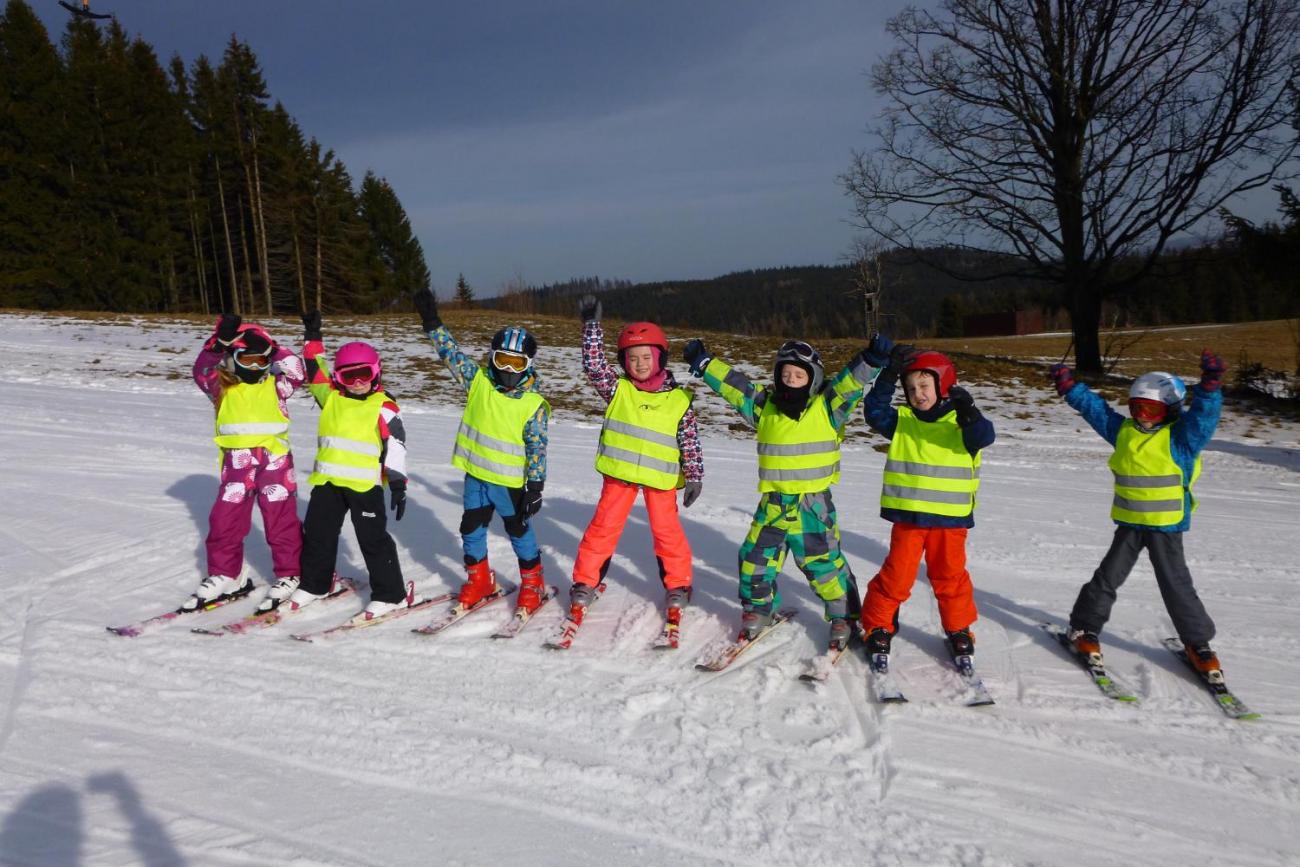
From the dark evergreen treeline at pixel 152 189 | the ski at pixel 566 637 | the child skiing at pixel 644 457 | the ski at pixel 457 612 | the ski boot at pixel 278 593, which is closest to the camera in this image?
the ski at pixel 566 637

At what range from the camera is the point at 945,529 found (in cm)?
411

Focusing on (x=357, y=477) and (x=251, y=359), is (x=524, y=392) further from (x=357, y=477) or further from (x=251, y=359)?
(x=251, y=359)

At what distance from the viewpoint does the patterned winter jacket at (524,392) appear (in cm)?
479

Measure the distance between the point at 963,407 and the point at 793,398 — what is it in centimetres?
89

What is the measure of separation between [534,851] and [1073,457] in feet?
34.2

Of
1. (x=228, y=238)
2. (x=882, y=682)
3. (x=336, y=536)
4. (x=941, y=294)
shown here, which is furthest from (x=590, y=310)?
(x=941, y=294)

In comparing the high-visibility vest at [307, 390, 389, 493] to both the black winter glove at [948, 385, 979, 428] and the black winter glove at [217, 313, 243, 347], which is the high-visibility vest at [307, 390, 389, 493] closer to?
the black winter glove at [217, 313, 243, 347]

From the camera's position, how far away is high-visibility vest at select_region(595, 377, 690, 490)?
4.62 m

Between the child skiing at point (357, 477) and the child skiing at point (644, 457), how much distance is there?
4.06 ft

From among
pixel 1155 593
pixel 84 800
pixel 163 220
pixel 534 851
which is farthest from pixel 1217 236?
pixel 163 220

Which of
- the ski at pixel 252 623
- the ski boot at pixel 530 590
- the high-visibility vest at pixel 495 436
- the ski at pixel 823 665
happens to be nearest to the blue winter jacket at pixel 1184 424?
the ski at pixel 823 665

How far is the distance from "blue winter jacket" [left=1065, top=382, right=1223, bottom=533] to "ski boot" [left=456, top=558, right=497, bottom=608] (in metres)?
3.70

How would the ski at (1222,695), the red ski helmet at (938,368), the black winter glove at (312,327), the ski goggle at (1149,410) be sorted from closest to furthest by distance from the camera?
the ski at (1222,695) → the red ski helmet at (938,368) → the ski goggle at (1149,410) → the black winter glove at (312,327)

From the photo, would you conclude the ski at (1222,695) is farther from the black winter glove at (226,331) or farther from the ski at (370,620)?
the black winter glove at (226,331)
